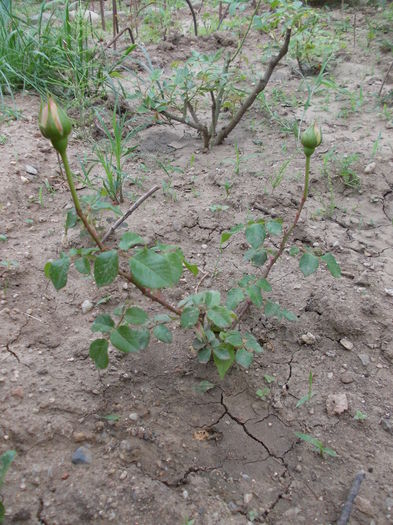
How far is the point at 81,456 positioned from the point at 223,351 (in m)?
0.45

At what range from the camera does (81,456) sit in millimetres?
1240

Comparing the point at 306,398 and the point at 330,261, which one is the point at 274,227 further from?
the point at 306,398

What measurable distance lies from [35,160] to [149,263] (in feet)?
5.20

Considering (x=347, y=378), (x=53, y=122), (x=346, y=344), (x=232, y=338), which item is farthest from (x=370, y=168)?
(x=53, y=122)

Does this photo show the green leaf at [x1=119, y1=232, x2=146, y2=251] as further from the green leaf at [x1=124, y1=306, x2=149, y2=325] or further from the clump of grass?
the clump of grass

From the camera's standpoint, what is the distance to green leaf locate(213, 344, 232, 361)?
126 cm

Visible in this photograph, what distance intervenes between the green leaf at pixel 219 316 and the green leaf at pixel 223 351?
0.12 m

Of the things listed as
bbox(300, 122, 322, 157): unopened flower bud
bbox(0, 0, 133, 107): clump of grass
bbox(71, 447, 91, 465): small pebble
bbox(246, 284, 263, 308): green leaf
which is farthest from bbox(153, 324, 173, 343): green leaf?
bbox(0, 0, 133, 107): clump of grass

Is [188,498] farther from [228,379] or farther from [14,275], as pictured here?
[14,275]

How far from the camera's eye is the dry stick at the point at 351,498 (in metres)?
1.16

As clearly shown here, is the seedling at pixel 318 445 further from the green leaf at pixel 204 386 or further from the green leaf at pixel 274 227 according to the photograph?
the green leaf at pixel 274 227

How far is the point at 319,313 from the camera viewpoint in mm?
1660

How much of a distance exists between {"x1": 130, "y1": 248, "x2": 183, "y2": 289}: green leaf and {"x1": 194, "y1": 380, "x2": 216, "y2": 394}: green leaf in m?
0.51

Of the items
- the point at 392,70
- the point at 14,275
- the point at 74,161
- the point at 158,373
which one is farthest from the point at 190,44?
the point at 158,373
